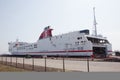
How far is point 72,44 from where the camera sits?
51344mm

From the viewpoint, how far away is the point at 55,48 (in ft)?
195

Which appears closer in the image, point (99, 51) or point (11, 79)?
point (11, 79)

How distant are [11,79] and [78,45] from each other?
3899cm

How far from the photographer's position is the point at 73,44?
5106 cm

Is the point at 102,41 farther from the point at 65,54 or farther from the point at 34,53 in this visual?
the point at 34,53

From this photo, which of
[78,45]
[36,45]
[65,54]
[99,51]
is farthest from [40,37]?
[99,51]

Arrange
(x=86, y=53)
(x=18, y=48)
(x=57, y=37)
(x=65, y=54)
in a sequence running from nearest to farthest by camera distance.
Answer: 1. (x=86, y=53)
2. (x=65, y=54)
3. (x=57, y=37)
4. (x=18, y=48)

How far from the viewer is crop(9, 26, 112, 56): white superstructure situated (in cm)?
4709

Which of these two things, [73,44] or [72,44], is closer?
[73,44]

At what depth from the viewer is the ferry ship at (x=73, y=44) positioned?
46969mm

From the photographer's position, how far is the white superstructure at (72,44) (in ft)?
155

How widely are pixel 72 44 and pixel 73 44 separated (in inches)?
14.5

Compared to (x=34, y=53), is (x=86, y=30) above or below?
above

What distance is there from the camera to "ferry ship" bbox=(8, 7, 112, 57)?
154 feet
